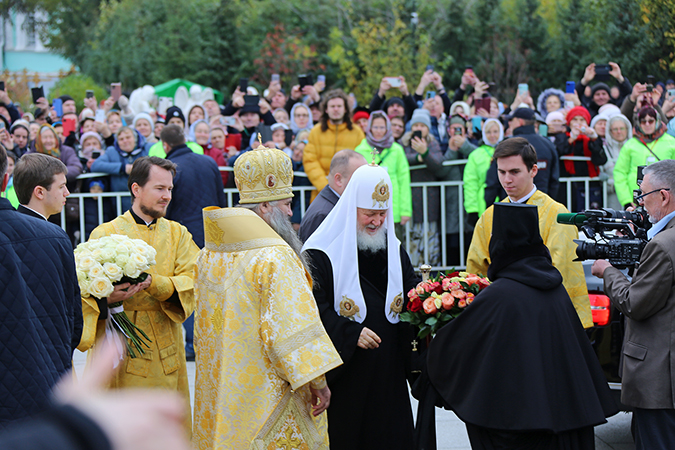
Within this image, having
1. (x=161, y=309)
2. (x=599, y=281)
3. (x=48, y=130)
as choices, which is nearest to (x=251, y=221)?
(x=161, y=309)

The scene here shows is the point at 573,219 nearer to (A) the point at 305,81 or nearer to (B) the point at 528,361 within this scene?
(B) the point at 528,361

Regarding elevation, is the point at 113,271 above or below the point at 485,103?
below

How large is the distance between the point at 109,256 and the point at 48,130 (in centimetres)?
619

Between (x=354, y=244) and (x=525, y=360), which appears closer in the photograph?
(x=525, y=360)

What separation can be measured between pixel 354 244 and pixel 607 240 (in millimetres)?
1448

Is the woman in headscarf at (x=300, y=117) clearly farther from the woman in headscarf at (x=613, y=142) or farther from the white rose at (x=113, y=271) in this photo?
the white rose at (x=113, y=271)

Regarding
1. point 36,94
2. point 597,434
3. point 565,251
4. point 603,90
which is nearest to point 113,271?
point 565,251

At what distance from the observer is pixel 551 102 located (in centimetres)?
1094

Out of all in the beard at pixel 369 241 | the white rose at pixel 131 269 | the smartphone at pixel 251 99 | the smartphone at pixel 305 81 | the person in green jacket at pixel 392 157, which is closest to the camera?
the white rose at pixel 131 269

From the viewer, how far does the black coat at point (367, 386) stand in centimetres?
399

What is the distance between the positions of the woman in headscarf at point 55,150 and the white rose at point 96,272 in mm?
5752

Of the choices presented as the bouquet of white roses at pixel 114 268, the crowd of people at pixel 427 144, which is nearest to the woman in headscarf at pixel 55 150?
the crowd of people at pixel 427 144

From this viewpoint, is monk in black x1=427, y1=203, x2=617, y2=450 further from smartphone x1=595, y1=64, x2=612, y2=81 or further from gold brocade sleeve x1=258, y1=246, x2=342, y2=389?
smartphone x1=595, y1=64, x2=612, y2=81

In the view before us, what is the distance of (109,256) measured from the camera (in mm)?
3928
